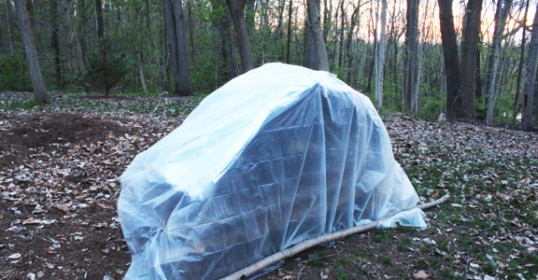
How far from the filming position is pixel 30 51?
34.7ft

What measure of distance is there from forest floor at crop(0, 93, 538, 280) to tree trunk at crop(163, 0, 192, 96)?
7207 millimetres

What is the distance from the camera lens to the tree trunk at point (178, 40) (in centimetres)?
1507

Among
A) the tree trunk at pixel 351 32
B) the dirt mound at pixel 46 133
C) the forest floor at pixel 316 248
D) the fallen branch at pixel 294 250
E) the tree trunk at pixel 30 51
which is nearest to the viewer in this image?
the fallen branch at pixel 294 250

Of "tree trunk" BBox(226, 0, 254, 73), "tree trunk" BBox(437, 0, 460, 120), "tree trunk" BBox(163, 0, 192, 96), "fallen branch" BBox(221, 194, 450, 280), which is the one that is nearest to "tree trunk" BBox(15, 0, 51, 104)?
"tree trunk" BBox(163, 0, 192, 96)

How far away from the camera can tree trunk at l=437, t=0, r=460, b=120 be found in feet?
38.0

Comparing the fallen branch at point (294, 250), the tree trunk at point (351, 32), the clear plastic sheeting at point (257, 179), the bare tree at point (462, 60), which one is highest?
the tree trunk at point (351, 32)

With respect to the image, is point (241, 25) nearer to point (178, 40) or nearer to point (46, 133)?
point (178, 40)

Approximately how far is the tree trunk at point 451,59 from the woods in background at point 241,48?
32 mm

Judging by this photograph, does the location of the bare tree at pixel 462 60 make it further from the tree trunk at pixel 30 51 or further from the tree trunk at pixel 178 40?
the tree trunk at pixel 30 51

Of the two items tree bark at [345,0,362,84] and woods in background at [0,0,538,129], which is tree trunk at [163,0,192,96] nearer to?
woods in background at [0,0,538,129]

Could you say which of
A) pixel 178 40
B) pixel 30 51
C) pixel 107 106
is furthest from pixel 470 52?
pixel 30 51

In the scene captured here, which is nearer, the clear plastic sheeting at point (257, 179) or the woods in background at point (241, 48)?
the clear plastic sheeting at point (257, 179)

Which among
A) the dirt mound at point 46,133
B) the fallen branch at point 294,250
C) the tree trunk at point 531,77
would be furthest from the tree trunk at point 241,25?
the fallen branch at point 294,250

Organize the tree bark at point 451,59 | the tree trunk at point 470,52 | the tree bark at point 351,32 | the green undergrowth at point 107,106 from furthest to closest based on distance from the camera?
the tree bark at point 351,32 → the tree bark at point 451,59 → the tree trunk at point 470,52 → the green undergrowth at point 107,106
